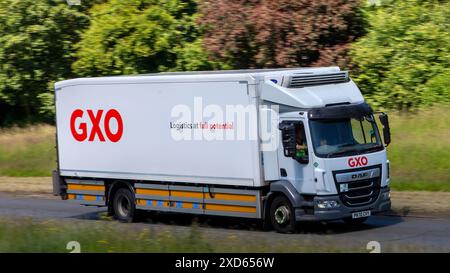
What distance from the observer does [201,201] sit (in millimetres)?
18062

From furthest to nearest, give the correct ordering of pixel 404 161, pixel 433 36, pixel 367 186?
pixel 433 36 < pixel 404 161 < pixel 367 186

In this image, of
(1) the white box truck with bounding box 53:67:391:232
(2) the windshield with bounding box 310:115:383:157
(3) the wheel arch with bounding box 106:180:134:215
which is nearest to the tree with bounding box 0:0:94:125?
(3) the wheel arch with bounding box 106:180:134:215

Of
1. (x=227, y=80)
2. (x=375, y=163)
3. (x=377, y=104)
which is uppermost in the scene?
(x=227, y=80)

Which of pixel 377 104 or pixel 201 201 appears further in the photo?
pixel 377 104

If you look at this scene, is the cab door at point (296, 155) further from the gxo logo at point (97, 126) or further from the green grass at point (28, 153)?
the green grass at point (28, 153)

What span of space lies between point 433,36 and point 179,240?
52.9 ft

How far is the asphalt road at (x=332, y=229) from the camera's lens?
50.1ft

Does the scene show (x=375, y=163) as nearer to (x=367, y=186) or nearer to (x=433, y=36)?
(x=367, y=186)

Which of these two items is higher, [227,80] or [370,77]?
[227,80]

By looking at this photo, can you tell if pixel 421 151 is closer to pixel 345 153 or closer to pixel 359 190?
pixel 359 190

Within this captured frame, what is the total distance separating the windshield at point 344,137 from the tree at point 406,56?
8944mm

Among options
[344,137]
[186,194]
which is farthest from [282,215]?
[186,194]
